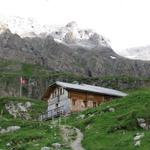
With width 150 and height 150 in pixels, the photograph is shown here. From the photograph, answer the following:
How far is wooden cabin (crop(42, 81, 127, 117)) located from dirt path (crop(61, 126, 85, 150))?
38.4m

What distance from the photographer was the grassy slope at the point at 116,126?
1757 inches

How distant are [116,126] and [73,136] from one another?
5142 mm

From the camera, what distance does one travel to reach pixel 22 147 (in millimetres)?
47875

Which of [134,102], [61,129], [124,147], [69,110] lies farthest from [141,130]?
[69,110]

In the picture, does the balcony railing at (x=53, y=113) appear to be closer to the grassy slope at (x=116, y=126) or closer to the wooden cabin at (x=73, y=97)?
the wooden cabin at (x=73, y=97)

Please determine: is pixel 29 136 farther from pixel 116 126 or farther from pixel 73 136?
pixel 116 126

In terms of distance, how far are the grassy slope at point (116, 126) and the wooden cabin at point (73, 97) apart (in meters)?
31.4

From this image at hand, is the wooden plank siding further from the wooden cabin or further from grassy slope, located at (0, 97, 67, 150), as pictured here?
grassy slope, located at (0, 97, 67, 150)

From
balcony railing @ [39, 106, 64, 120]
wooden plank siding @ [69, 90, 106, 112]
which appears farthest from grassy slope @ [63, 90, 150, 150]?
wooden plank siding @ [69, 90, 106, 112]

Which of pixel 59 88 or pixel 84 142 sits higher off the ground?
pixel 59 88

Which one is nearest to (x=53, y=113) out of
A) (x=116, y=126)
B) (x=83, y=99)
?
(x=83, y=99)

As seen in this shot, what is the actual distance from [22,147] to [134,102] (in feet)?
78.2

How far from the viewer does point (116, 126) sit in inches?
2068

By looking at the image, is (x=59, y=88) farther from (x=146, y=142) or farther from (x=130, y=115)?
(x=146, y=142)
